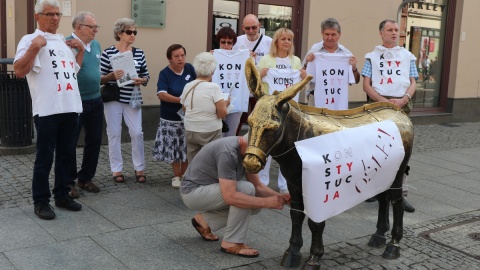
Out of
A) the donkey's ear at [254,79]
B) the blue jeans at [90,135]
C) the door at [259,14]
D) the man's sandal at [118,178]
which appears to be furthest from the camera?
the door at [259,14]

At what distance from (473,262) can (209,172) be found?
252 cm

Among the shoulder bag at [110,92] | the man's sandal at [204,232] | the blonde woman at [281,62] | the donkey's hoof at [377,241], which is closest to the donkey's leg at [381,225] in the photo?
the donkey's hoof at [377,241]

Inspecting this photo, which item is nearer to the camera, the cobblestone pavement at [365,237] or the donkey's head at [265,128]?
the donkey's head at [265,128]

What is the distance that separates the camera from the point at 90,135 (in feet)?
20.6

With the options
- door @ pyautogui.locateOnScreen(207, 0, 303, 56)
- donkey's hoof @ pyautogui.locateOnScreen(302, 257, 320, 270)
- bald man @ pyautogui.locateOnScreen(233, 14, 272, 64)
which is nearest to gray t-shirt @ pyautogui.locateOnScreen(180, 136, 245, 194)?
donkey's hoof @ pyautogui.locateOnScreen(302, 257, 320, 270)

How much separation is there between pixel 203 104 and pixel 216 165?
1397mm

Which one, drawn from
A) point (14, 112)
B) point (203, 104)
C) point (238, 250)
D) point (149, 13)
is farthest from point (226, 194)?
point (149, 13)

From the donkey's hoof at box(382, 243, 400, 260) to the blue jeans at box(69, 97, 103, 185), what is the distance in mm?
3437

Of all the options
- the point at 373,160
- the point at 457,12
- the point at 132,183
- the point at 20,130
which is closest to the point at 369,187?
the point at 373,160

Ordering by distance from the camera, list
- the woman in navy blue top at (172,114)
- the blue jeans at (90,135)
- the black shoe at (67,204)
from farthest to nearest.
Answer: the woman in navy blue top at (172,114), the blue jeans at (90,135), the black shoe at (67,204)

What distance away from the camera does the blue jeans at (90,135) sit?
20.1 feet

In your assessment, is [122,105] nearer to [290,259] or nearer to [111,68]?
[111,68]

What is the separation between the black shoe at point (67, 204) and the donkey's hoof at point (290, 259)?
236cm

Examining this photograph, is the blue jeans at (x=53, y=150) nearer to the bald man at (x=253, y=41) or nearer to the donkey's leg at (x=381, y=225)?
the bald man at (x=253, y=41)
